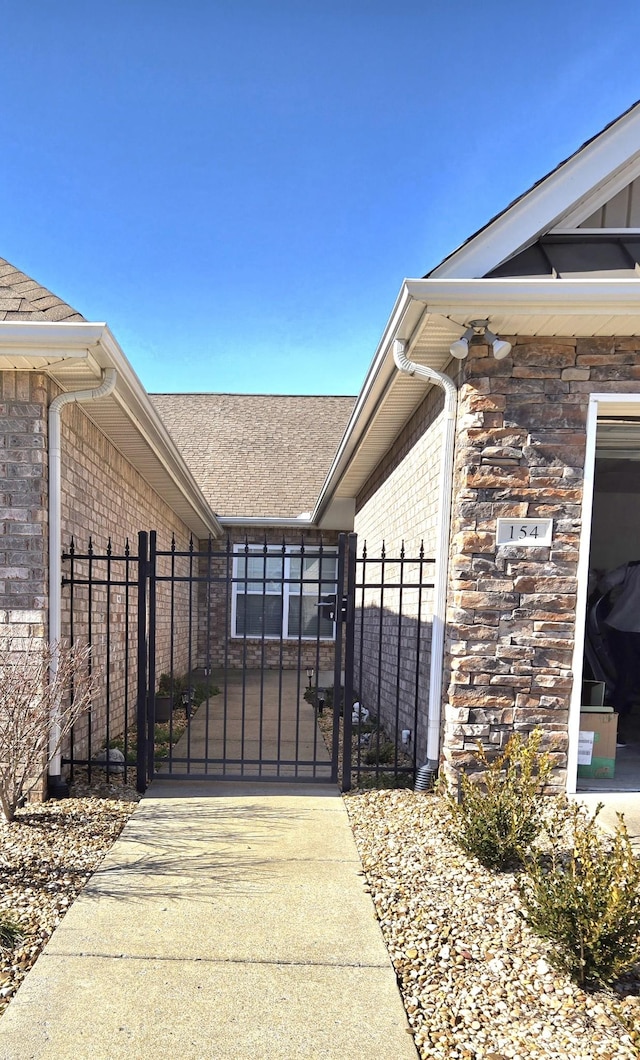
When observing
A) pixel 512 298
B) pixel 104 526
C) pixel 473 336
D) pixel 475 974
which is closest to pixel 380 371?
pixel 473 336

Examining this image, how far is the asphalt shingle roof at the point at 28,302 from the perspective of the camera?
4.05 m

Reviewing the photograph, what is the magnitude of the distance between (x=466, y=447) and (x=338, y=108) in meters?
4.58

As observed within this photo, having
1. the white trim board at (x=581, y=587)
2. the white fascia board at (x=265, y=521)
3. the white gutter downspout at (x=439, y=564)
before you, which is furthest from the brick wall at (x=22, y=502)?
the white fascia board at (x=265, y=521)

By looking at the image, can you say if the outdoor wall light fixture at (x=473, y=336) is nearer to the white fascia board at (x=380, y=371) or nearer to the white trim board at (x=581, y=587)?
the white fascia board at (x=380, y=371)

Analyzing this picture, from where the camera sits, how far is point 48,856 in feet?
11.1

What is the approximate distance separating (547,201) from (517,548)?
8.25 feet

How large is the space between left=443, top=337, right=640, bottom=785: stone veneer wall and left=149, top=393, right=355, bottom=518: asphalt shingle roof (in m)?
8.36

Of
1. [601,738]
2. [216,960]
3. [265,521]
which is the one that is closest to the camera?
[216,960]

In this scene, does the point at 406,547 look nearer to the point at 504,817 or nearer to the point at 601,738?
the point at 601,738

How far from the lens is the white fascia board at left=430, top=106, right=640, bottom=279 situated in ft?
13.4

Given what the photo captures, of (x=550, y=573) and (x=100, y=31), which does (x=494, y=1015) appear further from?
(x=100, y=31)

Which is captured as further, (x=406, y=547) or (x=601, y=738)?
(x=406, y=547)

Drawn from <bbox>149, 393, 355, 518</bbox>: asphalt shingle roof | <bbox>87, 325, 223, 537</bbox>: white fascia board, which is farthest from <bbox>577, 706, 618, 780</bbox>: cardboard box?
<bbox>149, 393, 355, 518</bbox>: asphalt shingle roof

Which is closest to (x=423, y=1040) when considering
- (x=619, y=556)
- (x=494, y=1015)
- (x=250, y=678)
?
(x=494, y=1015)
